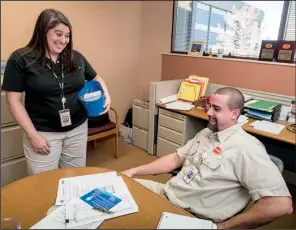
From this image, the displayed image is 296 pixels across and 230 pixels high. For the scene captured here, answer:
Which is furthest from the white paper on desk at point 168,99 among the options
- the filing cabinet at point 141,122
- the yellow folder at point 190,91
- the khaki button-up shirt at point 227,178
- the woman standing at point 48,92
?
the khaki button-up shirt at point 227,178

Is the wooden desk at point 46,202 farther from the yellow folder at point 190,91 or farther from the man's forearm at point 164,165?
the yellow folder at point 190,91

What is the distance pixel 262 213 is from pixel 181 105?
5.85ft

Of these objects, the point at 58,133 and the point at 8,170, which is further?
the point at 8,170

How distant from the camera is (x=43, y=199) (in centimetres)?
104

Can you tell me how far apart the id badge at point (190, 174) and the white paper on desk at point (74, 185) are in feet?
1.23

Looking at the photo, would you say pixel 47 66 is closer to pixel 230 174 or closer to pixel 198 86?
pixel 230 174

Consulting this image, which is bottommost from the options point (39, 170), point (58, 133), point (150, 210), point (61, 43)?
point (39, 170)

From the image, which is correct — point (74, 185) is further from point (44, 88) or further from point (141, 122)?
point (141, 122)

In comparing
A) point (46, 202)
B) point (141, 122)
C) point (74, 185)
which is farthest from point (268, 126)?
point (46, 202)

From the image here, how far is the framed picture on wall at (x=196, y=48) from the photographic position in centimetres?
312

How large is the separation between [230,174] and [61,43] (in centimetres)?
111

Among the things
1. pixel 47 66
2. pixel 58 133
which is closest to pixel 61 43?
pixel 47 66

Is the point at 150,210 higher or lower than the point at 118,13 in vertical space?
lower

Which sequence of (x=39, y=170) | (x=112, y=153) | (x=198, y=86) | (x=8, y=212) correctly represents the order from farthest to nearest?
(x=112, y=153) → (x=198, y=86) → (x=39, y=170) → (x=8, y=212)
